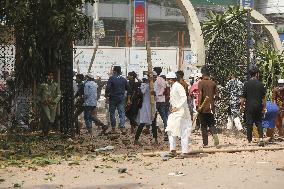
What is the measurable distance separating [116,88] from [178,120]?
14.4 ft

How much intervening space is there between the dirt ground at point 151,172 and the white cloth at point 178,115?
0.54 m

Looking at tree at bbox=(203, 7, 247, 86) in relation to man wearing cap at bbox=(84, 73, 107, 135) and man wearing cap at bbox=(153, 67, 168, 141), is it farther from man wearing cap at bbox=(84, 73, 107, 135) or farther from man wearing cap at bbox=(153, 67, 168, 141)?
man wearing cap at bbox=(84, 73, 107, 135)

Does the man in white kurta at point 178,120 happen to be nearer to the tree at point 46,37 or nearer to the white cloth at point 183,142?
the white cloth at point 183,142

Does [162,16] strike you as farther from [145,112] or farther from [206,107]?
[206,107]

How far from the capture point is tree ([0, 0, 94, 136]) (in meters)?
11.6

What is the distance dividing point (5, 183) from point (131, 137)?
6.18m

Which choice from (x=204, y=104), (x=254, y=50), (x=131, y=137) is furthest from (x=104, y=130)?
(x=254, y=50)

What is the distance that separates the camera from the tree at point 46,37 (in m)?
11.6

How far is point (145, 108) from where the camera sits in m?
12.1

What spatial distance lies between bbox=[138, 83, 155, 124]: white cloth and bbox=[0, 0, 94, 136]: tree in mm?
1784

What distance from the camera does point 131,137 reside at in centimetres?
1391

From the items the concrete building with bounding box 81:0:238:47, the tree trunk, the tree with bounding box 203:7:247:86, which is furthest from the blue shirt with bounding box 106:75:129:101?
the concrete building with bounding box 81:0:238:47

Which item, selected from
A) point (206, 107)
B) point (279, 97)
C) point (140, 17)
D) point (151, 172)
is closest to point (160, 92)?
point (206, 107)

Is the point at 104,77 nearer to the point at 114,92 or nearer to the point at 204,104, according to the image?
the point at 114,92
